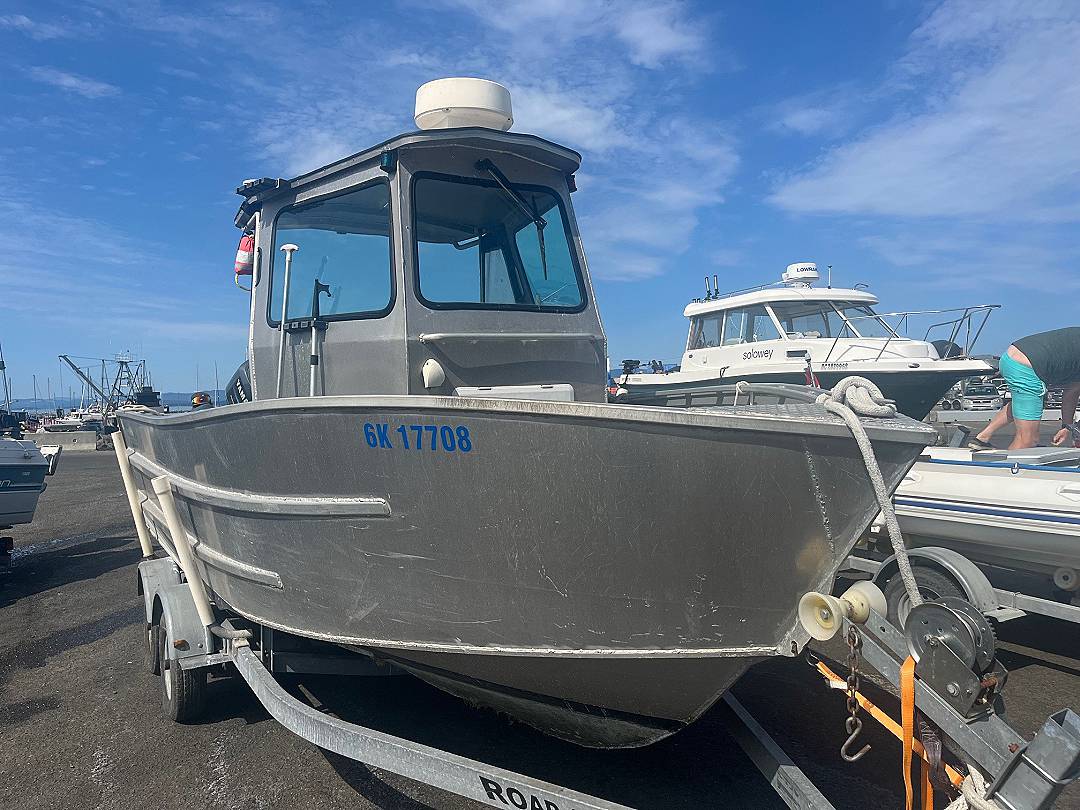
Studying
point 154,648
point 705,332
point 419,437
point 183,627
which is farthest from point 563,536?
point 705,332

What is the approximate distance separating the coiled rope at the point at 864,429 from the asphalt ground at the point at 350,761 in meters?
1.44

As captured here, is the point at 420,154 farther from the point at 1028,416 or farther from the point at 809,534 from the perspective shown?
→ the point at 1028,416

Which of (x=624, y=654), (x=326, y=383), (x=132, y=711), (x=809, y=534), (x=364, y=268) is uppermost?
(x=364, y=268)

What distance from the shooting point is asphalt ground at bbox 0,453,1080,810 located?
321 centimetres

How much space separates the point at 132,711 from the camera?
419cm

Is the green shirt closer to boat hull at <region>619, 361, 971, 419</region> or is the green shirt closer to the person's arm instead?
the person's arm

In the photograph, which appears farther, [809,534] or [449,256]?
[449,256]

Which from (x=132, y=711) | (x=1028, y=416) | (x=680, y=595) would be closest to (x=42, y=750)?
(x=132, y=711)

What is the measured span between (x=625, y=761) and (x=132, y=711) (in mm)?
2949

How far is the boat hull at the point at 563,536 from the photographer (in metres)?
2.17

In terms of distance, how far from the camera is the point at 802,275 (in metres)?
12.7

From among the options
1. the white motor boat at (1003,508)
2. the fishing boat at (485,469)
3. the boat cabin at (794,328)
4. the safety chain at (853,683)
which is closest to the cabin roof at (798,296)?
the boat cabin at (794,328)

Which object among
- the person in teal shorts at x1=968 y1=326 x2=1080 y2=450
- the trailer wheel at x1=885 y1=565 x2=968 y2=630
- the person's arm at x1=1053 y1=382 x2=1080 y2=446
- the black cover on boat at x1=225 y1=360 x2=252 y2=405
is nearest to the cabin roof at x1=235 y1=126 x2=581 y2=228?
the black cover on boat at x1=225 y1=360 x2=252 y2=405

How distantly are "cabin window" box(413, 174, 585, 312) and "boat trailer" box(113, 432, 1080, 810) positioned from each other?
198cm
